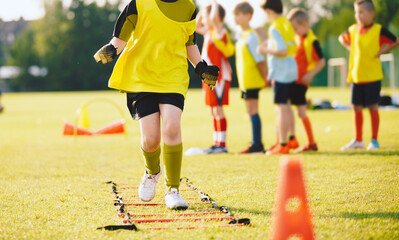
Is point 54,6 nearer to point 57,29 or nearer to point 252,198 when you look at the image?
point 57,29

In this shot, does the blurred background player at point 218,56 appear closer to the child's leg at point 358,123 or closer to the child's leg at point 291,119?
the child's leg at point 291,119

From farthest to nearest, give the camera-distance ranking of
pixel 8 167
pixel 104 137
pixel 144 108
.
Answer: pixel 104 137, pixel 8 167, pixel 144 108

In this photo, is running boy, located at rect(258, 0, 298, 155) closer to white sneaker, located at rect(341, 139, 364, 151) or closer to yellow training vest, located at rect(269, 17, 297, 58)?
yellow training vest, located at rect(269, 17, 297, 58)

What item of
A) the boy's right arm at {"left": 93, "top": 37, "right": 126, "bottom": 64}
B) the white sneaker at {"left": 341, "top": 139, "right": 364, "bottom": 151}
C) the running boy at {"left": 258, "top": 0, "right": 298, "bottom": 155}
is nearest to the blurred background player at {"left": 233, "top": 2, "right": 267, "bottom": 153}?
the running boy at {"left": 258, "top": 0, "right": 298, "bottom": 155}

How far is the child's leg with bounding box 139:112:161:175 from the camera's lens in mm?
4121

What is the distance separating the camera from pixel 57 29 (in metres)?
60.3

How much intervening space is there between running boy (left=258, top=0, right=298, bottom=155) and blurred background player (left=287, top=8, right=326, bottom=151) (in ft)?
1.20

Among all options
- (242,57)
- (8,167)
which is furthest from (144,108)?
(242,57)

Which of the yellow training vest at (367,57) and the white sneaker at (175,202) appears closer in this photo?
the white sneaker at (175,202)

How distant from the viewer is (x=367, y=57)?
24.1 feet

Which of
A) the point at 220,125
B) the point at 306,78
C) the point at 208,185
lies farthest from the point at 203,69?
the point at 306,78

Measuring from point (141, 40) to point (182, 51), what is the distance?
34 centimetres

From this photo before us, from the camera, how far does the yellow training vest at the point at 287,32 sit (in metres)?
7.22

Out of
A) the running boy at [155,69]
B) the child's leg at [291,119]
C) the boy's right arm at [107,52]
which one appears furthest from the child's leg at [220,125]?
the boy's right arm at [107,52]
